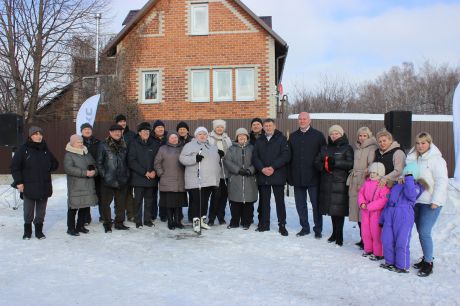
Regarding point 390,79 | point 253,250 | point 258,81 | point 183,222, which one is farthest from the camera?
point 390,79

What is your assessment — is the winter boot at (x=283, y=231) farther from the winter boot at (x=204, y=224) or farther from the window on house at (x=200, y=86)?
the window on house at (x=200, y=86)

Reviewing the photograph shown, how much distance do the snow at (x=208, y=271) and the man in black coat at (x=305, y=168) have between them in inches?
13.2

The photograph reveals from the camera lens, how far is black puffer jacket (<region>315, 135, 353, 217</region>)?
6.12 m

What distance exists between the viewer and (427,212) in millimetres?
5137

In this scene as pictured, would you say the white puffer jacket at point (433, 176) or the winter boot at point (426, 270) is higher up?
the white puffer jacket at point (433, 176)

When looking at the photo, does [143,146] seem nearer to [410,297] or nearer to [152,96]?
[410,297]

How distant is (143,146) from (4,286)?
130 inches

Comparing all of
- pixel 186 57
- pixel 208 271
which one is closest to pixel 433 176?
pixel 208 271

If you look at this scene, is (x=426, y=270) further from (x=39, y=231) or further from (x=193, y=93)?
(x=193, y=93)

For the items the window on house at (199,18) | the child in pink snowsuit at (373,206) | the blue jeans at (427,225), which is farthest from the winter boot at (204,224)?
the window on house at (199,18)

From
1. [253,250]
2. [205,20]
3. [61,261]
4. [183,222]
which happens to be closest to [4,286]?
[61,261]

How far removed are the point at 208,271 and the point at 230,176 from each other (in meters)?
2.43

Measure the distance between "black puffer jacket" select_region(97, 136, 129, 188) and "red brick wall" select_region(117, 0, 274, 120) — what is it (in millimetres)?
10461

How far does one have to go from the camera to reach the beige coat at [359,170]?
19.3 feet
